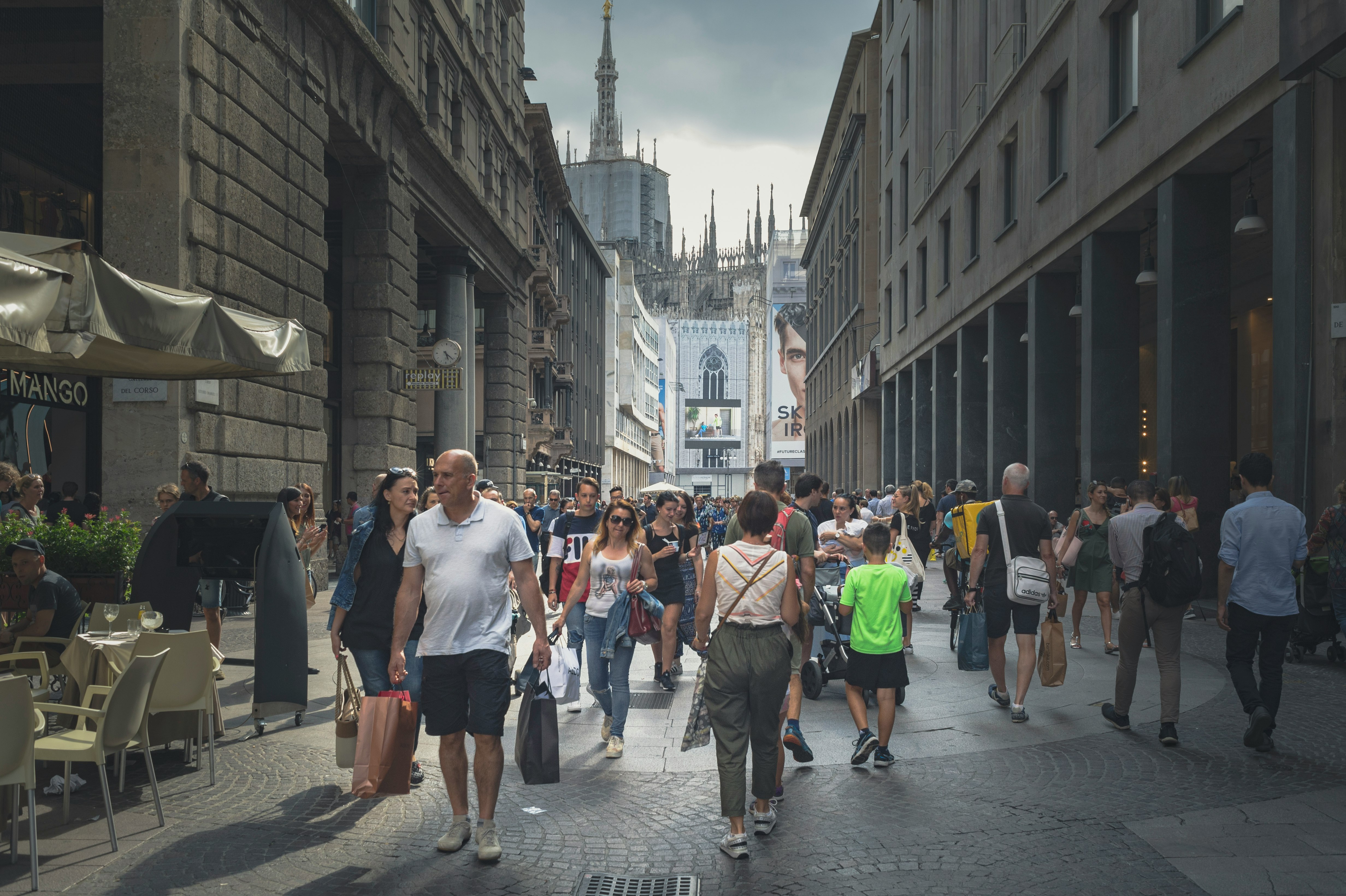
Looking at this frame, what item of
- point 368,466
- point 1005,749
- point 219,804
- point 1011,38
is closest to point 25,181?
Result: point 368,466

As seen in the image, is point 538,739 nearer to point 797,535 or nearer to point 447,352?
point 797,535

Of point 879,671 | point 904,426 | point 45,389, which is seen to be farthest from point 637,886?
point 904,426

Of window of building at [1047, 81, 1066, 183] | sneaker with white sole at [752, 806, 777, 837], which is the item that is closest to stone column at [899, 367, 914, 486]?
window of building at [1047, 81, 1066, 183]

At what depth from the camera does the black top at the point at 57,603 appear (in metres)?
6.21

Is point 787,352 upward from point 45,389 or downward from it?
upward

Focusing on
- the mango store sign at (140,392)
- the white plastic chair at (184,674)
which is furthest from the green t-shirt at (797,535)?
the mango store sign at (140,392)

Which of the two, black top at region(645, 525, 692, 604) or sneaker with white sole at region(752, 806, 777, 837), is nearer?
sneaker with white sole at region(752, 806, 777, 837)

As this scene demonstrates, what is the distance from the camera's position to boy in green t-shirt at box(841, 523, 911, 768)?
648cm

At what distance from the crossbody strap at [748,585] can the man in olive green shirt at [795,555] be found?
82cm

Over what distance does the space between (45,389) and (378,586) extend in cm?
1105

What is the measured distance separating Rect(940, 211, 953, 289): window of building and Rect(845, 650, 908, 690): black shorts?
24.0 m

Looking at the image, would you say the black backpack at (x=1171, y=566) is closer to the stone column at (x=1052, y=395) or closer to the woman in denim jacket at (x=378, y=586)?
the woman in denim jacket at (x=378, y=586)

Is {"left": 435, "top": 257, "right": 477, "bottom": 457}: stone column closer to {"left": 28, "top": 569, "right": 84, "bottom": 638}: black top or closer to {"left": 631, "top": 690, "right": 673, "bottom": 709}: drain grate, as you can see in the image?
{"left": 631, "top": 690, "right": 673, "bottom": 709}: drain grate

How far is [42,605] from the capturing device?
20.4 ft
